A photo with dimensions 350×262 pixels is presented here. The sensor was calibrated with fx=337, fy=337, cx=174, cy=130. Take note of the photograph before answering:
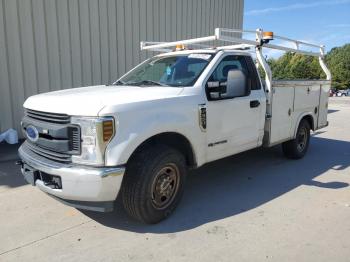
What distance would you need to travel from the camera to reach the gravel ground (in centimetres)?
321

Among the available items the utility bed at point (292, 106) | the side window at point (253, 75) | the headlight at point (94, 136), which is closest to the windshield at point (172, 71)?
the side window at point (253, 75)

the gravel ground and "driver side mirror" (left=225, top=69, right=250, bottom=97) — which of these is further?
"driver side mirror" (left=225, top=69, right=250, bottom=97)

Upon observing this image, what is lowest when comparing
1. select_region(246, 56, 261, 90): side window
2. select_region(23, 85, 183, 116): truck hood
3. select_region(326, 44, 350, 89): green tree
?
select_region(326, 44, 350, 89): green tree

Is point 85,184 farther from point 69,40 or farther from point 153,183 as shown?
point 69,40

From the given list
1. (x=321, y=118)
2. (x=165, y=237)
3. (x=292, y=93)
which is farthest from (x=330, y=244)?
(x=321, y=118)

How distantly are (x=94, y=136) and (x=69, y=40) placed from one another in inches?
226

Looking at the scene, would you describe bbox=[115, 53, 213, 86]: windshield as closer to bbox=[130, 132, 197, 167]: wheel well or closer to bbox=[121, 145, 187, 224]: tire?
bbox=[130, 132, 197, 167]: wheel well

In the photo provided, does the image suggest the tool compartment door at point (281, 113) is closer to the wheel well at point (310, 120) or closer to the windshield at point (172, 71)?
the wheel well at point (310, 120)

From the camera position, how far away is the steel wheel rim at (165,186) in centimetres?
372

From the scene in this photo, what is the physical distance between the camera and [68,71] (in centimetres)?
825

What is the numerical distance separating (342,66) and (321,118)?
77190 mm

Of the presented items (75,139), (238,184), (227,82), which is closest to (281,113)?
(238,184)

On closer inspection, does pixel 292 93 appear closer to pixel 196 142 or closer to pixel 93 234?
pixel 196 142

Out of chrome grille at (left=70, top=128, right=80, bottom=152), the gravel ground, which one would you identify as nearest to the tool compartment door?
the gravel ground
